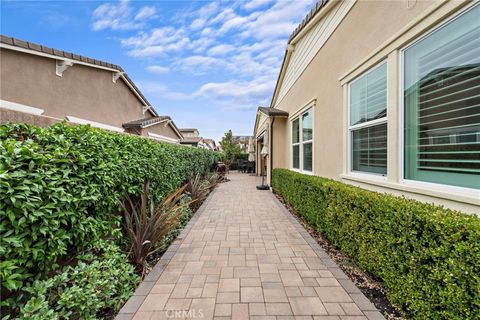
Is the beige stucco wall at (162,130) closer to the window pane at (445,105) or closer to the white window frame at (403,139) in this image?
the white window frame at (403,139)

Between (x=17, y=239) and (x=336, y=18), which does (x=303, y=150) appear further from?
(x=17, y=239)

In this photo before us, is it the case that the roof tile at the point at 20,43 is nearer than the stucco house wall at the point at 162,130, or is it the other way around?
the roof tile at the point at 20,43

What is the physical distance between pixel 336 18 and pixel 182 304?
612 cm

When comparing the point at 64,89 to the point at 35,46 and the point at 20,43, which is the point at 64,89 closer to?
the point at 35,46

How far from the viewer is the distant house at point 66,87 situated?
290 inches

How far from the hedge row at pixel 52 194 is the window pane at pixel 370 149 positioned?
3.91 meters

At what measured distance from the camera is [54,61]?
8953mm

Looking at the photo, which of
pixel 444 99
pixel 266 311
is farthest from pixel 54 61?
pixel 444 99

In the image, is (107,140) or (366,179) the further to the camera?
(366,179)

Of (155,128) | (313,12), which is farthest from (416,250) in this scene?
(155,128)

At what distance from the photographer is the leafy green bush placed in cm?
165

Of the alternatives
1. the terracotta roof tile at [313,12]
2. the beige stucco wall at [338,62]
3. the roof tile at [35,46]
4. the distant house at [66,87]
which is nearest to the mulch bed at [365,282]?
the beige stucco wall at [338,62]

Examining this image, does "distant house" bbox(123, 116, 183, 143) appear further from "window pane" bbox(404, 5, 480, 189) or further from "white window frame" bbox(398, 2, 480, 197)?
"window pane" bbox(404, 5, 480, 189)

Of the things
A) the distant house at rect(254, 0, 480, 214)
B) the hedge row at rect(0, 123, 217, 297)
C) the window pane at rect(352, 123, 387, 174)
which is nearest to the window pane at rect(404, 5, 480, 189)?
the distant house at rect(254, 0, 480, 214)
